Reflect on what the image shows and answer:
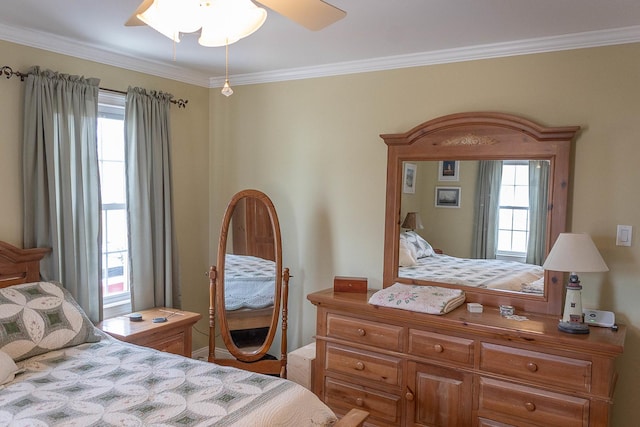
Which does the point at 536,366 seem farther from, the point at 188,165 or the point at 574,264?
the point at 188,165

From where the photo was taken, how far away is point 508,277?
Result: 292 centimetres

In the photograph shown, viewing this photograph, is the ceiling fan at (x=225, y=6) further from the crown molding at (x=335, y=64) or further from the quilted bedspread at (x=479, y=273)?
the quilted bedspread at (x=479, y=273)

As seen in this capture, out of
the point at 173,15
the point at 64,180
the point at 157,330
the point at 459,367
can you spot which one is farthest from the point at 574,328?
the point at 64,180

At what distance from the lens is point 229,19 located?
5.49ft

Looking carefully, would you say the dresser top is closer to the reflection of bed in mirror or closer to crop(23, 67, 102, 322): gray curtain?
the reflection of bed in mirror

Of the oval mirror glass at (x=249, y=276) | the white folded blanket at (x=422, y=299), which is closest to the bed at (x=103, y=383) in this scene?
the white folded blanket at (x=422, y=299)

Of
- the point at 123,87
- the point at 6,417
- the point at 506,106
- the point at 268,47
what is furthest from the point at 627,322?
the point at 123,87

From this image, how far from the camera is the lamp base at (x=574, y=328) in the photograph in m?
2.39

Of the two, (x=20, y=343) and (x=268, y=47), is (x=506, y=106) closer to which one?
(x=268, y=47)

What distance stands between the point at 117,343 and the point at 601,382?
2.38m

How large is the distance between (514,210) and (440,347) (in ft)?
2.94

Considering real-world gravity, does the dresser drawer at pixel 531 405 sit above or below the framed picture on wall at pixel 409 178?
below

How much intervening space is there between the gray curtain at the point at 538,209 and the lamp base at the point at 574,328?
1.52 feet

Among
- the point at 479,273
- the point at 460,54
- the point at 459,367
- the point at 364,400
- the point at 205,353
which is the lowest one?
the point at 205,353
